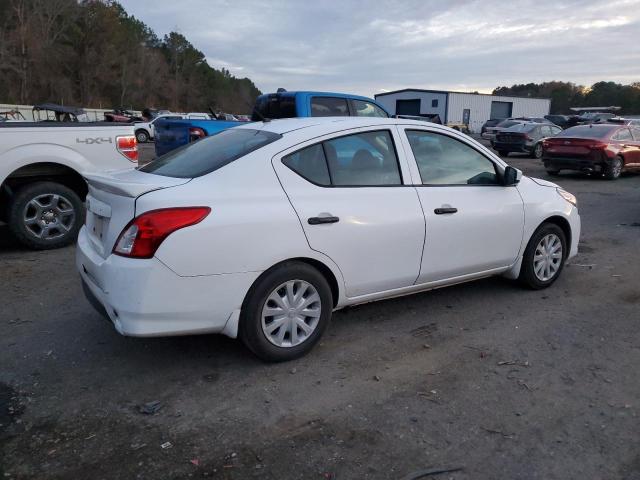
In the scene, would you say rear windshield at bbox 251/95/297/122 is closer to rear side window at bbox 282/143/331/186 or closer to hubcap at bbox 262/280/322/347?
rear side window at bbox 282/143/331/186

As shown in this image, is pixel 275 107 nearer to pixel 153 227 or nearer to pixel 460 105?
pixel 153 227

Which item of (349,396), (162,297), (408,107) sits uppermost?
(408,107)

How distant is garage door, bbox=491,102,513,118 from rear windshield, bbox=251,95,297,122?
57.1 m

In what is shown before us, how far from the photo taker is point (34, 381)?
3428 mm

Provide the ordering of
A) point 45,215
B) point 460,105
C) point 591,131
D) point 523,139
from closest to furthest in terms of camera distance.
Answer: point 45,215 → point 591,131 → point 523,139 → point 460,105

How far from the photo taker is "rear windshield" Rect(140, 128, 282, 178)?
11.8ft

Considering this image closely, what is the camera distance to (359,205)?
3.78m

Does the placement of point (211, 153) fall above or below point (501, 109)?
below

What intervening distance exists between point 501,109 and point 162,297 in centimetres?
6438

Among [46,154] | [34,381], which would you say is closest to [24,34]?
[46,154]

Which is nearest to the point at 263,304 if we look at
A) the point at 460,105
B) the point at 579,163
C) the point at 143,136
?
the point at 579,163

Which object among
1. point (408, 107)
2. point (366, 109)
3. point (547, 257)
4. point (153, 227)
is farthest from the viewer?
point (408, 107)

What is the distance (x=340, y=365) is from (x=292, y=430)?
0.82 m

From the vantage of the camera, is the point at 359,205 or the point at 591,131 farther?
the point at 591,131
